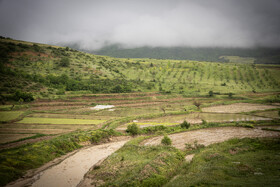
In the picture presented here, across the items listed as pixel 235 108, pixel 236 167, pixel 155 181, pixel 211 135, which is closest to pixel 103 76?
pixel 235 108

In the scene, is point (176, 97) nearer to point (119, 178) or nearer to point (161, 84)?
point (161, 84)

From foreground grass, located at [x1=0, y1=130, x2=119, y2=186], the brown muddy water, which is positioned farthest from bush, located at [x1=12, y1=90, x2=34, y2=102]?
the brown muddy water

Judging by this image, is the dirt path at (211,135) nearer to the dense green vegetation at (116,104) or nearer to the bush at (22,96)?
the dense green vegetation at (116,104)

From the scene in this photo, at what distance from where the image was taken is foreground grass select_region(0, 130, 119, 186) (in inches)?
795

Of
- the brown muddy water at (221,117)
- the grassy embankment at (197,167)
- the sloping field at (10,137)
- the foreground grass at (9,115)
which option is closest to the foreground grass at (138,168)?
the grassy embankment at (197,167)

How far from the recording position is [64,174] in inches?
874

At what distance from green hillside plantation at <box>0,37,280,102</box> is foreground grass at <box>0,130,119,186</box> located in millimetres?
39645

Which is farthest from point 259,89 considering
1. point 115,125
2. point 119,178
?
point 119,178

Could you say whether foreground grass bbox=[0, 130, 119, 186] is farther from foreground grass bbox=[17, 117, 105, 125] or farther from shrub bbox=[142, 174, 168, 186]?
shrub bbox=[142, 174, 168, 186]

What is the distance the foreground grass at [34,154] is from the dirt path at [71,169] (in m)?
1.62

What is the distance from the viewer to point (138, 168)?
2086 cm

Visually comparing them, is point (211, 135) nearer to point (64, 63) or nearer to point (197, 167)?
point (197, 167)

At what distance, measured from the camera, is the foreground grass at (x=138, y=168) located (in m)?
18.3

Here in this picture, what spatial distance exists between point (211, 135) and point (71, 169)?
27919 mm
